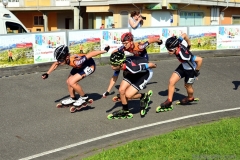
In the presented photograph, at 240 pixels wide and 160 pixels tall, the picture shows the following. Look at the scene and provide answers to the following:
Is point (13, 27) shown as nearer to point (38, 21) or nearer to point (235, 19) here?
point (38, 21)

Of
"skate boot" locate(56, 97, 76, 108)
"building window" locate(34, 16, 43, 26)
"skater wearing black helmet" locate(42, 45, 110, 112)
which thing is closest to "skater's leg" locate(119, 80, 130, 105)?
"skater wearing black helmet" locate(42, 45, 110, 112)

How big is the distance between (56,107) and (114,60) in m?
2.73

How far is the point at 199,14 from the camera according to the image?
3947 centimetres

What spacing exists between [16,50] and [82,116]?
6.50 m

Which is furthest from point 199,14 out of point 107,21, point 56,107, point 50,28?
point 56,107

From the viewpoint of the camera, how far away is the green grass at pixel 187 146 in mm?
7035

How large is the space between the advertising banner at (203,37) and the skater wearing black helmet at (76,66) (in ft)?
34.2

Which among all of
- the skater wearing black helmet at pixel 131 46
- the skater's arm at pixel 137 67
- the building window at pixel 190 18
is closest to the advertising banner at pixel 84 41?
the skater wearing black helmet at pixel 131 46

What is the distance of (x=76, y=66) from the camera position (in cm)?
1061

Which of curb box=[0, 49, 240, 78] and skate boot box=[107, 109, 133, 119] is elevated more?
curb box=[0, 49, 240, 78]

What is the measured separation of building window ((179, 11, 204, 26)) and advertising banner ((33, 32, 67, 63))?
21918 millimetres

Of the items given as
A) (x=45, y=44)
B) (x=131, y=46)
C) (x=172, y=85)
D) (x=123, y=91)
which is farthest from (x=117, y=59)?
(x=45, y=44)

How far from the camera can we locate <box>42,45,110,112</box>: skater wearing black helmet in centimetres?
1039

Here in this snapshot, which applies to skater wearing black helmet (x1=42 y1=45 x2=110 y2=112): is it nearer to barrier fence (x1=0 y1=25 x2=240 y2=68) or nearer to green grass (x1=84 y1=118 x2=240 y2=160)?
green grass (x1=84 y1=118 x2=240 y2=160)
